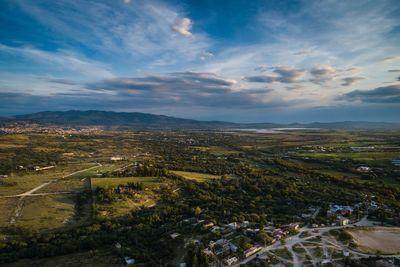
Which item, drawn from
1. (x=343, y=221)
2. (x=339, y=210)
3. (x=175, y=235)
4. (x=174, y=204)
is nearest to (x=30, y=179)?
(x=174, y=204)

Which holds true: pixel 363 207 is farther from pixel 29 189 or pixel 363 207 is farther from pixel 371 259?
pixel 29 189

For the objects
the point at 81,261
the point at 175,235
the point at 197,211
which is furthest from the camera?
the point at 197,211

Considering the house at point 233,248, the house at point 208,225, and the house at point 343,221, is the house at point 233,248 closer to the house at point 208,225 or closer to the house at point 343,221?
the house at point 208,225

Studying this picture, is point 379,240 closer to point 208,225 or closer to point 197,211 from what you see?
point 208,225

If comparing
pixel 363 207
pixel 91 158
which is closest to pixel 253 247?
pixel 363 207

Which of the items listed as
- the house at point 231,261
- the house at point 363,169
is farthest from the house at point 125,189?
the house at point 363,169

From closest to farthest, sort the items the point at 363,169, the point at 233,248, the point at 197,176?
the point at 233,248
the point at 197,176
the point at 363,169

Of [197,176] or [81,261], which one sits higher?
[197,176]
